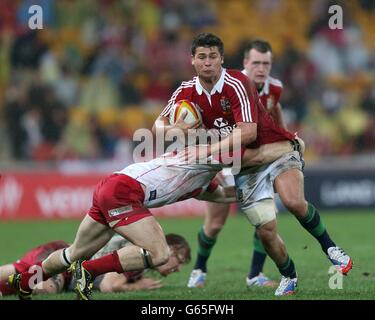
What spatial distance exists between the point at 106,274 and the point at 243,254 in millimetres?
3143

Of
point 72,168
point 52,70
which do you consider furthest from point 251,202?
point 52,70

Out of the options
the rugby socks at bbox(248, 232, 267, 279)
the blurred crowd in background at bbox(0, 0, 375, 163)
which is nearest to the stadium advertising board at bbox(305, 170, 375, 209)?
the blurred crowd in background at bbox(0, 0, 375, 163)

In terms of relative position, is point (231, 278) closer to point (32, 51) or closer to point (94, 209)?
point (94, 209)

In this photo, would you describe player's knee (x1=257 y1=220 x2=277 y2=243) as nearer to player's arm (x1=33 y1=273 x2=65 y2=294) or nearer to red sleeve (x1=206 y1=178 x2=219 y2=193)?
red sleeve (x1=206 y1=178 x2=219 y2=193)

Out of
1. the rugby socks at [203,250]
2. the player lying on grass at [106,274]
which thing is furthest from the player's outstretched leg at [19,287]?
the rugby socks at [203,250]

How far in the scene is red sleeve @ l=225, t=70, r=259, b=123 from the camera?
7.20 metres

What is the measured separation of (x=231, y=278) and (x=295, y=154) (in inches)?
69.0

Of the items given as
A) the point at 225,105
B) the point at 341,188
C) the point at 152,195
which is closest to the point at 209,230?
the point at 152,195

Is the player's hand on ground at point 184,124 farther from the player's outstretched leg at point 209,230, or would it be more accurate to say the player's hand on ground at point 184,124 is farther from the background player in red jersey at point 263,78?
the player's outstretched leg at point 209,230

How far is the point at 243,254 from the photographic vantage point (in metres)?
11.0

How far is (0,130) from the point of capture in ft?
54.3

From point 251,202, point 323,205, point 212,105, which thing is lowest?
point 323,205

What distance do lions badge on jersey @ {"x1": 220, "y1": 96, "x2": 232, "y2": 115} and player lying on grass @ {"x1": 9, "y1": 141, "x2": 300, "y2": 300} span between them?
14.7 inches

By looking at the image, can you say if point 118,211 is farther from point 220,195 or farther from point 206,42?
point 206,42
